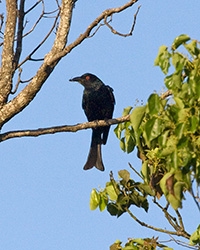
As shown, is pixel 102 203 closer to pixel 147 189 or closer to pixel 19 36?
pixel 147 189

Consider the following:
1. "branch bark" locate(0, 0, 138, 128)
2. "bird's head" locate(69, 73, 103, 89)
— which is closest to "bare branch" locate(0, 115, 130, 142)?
"branch bark" locate(0, 0, 138, 128)

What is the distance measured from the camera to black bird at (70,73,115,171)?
757cm

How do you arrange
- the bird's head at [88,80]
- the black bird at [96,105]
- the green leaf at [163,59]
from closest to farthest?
the green leaf at [163,59], the black bird at [96,105], the bird's head at [88,80]

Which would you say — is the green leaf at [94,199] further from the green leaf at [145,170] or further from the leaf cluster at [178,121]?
the leaf cluster at [178,121]

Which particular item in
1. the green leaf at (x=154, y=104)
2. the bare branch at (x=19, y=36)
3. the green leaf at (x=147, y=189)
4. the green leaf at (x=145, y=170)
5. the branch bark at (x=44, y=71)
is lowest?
the green leaf at (x=147, y=189)

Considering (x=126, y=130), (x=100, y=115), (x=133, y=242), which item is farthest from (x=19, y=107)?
(x=100, y=115)

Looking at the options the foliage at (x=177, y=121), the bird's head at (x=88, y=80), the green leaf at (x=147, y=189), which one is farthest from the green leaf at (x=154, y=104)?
the bird's head at (x=88, y=80)

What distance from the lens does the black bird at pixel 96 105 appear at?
7.57 meters

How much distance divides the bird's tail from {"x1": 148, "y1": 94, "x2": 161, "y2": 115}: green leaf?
14.4 ft

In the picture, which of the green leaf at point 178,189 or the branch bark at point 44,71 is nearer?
the green leaf at point 178,189

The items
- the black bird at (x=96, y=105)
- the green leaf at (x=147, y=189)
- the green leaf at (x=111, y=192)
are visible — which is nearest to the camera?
the green leaf at (x=147, y=189)

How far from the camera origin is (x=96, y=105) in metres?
7.57

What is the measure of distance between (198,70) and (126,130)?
1.46 meters

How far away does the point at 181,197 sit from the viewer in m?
3.12
